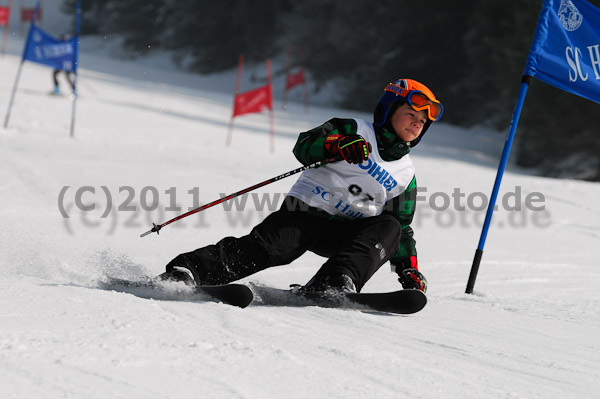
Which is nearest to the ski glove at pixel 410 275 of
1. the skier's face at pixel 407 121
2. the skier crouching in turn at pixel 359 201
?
the skier crouching in turn at pixel 359 201

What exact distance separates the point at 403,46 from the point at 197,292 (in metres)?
22.4

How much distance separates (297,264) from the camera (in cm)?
530

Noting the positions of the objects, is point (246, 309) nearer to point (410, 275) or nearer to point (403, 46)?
point (410, 275)

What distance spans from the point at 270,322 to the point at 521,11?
52.0 ft

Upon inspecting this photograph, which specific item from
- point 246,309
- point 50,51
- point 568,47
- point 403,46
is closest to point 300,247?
point 246,309

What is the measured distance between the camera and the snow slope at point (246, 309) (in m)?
2.14

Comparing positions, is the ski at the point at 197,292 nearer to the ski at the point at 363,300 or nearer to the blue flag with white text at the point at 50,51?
the ski at the point at 363,300

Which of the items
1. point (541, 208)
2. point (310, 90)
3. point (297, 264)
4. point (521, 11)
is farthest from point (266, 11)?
point (297, 264)

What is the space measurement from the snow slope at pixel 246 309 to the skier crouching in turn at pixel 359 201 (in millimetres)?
325

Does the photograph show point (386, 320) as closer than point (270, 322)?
No

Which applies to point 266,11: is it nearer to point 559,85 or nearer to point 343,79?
point 343,79

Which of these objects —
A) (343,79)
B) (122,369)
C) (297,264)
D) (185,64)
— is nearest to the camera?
(122,369)

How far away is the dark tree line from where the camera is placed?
1694 cm

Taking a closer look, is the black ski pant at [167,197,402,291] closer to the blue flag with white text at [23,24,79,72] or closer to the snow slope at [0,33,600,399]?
the snow slope at [0,33,600,399]
